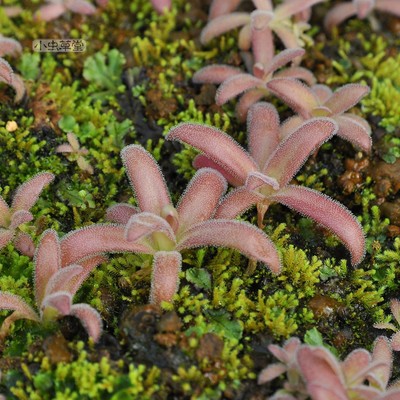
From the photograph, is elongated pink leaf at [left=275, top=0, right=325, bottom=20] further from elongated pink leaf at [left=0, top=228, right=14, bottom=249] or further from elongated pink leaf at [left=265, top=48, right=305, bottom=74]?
elongated pink leaf at [left=0, top=228, right=14, bottom=249]

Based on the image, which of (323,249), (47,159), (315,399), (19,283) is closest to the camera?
(315,399)

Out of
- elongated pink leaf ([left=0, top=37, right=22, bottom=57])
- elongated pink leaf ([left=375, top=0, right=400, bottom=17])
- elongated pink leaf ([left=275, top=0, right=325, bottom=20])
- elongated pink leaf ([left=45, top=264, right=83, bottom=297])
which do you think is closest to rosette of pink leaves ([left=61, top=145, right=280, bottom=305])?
elongated pink leaf ([left=45, top=264, right=83, bottom=297])

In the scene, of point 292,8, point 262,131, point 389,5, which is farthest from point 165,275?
point 389,5

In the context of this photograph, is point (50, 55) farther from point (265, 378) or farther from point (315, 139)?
point (265, 378)

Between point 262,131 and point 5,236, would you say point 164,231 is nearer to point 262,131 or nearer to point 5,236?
point 5,236

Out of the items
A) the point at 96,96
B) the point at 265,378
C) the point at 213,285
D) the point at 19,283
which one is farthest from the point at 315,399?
the point at 96,96
